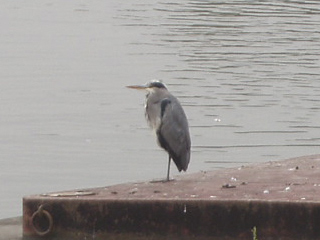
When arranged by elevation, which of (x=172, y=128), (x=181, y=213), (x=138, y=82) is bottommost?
(x=181, y=213)

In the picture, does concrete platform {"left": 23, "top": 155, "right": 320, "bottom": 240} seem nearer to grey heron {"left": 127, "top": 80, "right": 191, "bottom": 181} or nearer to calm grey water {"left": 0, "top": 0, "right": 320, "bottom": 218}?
grey heron {"left": 127, "top": 80, "right": 191, "bottom": 181}

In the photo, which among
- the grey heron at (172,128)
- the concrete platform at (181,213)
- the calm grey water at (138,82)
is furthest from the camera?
the calm grey water at (138,82)

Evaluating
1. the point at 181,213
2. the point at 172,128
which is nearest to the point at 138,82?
the point at 172,128

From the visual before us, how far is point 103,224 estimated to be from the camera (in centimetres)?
938

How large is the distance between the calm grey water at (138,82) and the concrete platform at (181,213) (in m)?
3.61

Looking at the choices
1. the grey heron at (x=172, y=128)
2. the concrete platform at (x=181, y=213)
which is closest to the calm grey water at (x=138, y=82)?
the grey heron at (x=172, y=128)

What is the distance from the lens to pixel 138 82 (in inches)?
875

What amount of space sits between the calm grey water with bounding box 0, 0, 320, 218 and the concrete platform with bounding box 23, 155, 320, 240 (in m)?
3.61

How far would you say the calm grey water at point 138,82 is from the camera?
1586 centimetres

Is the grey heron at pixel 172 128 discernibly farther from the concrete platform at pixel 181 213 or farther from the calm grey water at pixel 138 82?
the calm grey water at pixel 138 82

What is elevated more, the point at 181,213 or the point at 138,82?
the point at 138,82

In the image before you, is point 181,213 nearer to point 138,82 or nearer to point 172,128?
point 172,128

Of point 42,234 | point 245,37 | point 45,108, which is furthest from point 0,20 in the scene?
point 42,234

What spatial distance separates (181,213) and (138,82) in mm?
13124
